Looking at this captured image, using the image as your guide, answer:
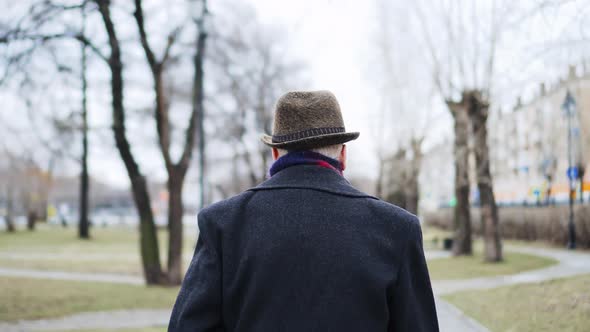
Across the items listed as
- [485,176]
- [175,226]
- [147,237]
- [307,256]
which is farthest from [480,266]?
[307,256]

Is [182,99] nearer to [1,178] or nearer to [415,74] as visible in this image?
[415,74]

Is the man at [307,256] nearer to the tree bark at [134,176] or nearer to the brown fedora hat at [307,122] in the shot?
the brown fedora hat at [307,122]

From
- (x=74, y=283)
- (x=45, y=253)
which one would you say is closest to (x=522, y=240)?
(x=74, y=283)

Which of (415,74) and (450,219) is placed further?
(450,219)

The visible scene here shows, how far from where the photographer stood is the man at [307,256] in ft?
6.76

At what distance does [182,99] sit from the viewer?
2784cm

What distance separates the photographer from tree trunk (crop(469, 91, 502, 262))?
18172 millimetres

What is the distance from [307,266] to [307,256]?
35mm

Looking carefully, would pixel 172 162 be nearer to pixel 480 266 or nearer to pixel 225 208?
pixel 480 266

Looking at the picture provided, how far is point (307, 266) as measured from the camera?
209 cm

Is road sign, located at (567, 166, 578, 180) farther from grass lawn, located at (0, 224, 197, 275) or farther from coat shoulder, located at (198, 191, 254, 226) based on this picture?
coat shoulder, located at (198, 191, 254, 226)

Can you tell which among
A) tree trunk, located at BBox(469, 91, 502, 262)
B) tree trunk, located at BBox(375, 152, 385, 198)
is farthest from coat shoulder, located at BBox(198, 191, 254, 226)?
tree trunk, located at BBox(375, 152, 385, 198)

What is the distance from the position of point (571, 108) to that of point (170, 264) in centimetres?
1103

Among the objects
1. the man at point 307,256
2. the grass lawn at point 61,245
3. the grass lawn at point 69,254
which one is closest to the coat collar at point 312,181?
the man at point 307,256
